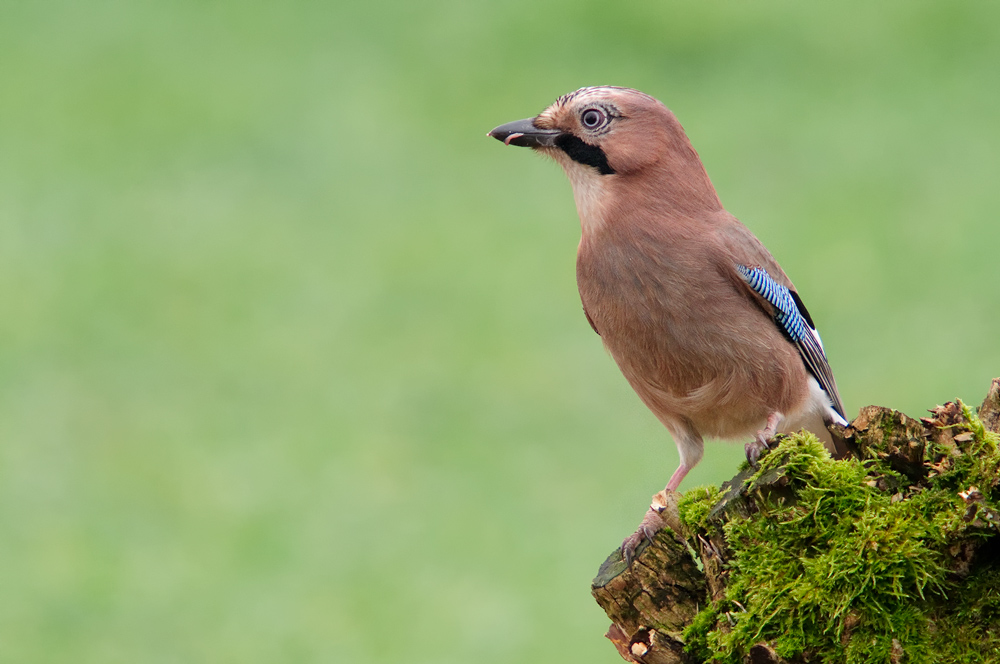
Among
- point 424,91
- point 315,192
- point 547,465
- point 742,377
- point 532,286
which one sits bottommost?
point 742,377

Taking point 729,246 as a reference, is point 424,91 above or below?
above

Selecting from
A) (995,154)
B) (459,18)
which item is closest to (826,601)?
(995,154)

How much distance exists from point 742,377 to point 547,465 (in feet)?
14.7

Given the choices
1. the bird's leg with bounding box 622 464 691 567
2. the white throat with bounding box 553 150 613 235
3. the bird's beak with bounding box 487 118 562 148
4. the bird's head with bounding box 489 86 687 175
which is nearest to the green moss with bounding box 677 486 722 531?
the bird's leg with bounding box 622 464 691 567

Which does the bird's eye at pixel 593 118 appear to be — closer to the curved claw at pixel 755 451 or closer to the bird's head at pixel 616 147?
the bird's head at pixel 616 147

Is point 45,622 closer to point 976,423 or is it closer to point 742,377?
point 742,377

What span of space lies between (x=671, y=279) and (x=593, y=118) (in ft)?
2.30

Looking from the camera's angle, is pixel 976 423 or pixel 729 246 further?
pixel 729 246

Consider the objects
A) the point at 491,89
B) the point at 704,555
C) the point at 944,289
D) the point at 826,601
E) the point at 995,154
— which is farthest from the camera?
the point at 491,89

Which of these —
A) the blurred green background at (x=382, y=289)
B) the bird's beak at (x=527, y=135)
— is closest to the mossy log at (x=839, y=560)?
the bird's beak at (x=527, y=135)

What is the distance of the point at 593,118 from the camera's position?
529 centimetres

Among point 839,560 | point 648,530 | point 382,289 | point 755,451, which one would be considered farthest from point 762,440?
point 382,289

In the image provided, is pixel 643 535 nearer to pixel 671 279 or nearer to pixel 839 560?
pixel 839 560

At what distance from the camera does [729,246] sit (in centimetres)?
527
